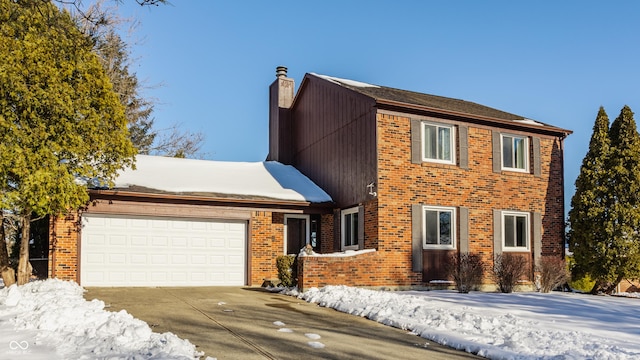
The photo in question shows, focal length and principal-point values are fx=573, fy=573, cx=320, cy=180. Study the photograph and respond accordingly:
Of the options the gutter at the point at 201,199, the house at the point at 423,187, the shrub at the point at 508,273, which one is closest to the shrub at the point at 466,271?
the house at the point at 423,187

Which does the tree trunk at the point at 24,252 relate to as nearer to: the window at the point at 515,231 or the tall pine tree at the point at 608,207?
the window at the point at 515,231

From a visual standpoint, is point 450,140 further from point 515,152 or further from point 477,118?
point 515,152

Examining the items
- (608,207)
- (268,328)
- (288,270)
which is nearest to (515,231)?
(608,207)

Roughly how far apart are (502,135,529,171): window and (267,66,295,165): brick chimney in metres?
8.49

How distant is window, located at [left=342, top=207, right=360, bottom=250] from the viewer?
17.1 m

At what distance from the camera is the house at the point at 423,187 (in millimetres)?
15602

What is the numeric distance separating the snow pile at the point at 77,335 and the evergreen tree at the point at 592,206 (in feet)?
45.3

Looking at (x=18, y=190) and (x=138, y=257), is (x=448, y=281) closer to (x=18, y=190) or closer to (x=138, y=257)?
(x=138, y=257)

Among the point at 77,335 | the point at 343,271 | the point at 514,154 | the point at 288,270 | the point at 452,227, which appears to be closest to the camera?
the point at 77,335

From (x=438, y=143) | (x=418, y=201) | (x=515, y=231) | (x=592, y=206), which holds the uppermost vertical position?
(x=438, y=143)

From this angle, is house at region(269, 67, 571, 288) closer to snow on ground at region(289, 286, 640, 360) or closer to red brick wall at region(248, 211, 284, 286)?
red brick wall at region(248, 211, 284, 286)

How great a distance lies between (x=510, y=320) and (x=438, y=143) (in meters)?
7.83

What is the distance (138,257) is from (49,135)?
14.6ft

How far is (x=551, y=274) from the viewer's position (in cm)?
1608
